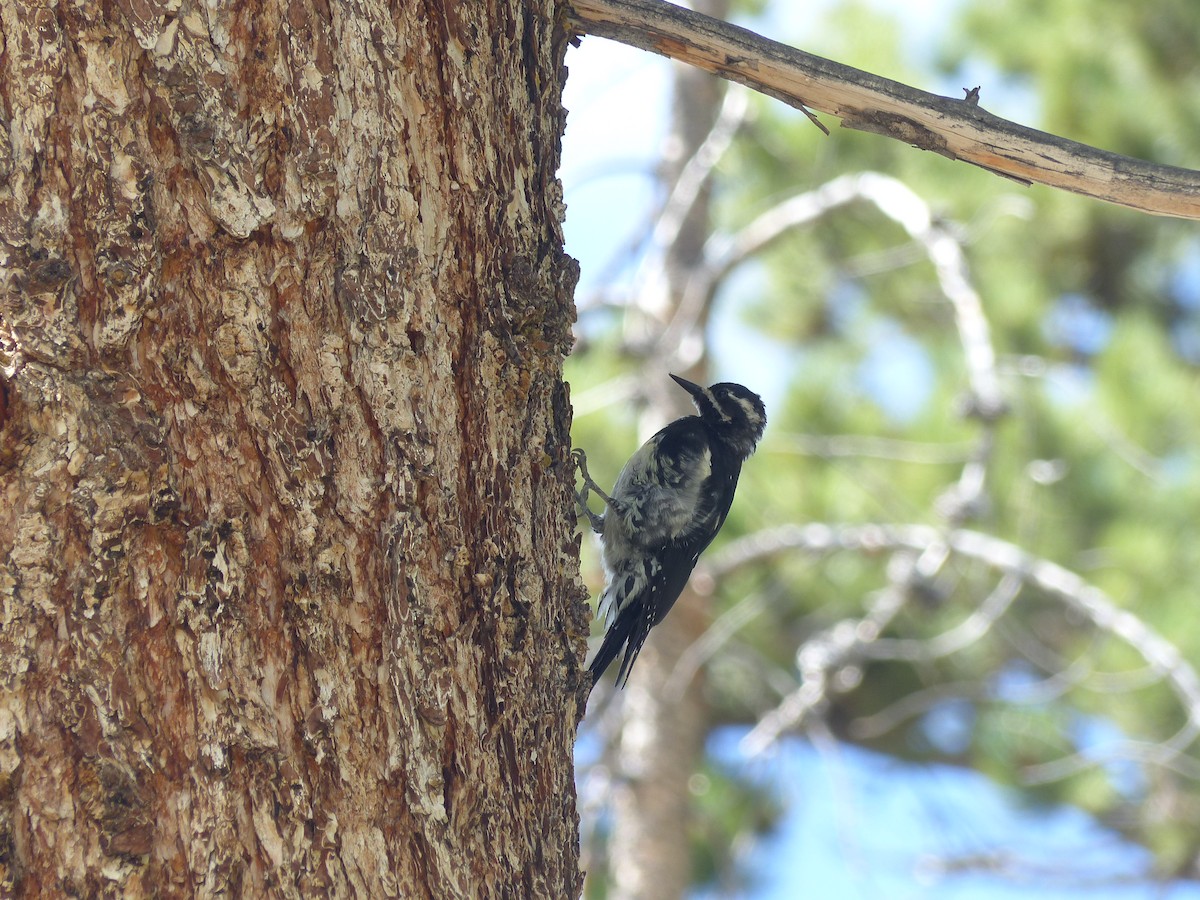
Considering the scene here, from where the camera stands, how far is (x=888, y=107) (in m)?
2.18

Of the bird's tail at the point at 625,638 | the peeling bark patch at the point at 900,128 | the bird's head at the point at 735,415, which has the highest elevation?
the bird's head at the point at 735,415

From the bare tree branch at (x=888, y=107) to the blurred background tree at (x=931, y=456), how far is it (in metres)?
2.53

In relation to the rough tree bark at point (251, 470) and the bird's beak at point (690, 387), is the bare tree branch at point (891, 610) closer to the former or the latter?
the bird's beak at point (690, 387)

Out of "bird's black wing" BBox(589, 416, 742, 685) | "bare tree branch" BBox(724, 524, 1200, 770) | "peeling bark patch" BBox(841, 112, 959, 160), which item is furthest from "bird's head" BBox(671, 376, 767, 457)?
"peeling bark patch" BBox(841, 112, 959, 160)

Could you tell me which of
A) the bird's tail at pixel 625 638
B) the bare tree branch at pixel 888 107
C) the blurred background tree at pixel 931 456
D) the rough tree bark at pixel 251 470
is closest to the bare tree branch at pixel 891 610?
the blurred background tree at pixel 931 456

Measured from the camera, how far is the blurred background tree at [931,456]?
18.0ft

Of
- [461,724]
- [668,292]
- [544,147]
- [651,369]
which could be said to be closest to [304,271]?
[544,147]

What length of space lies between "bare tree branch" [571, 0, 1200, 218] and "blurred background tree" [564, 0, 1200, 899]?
253cm

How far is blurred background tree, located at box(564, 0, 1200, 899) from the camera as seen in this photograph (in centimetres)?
548

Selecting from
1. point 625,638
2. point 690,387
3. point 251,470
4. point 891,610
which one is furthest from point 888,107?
point 891,610

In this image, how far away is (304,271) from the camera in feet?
5.31

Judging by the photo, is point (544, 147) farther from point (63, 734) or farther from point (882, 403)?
point (882, 403)

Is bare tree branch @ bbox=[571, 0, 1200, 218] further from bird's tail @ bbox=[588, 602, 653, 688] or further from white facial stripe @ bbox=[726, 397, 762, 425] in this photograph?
white facial stripe @ bbox=[726, 397, 762, 425]

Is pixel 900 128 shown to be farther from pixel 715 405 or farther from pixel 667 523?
pixel 715 405
